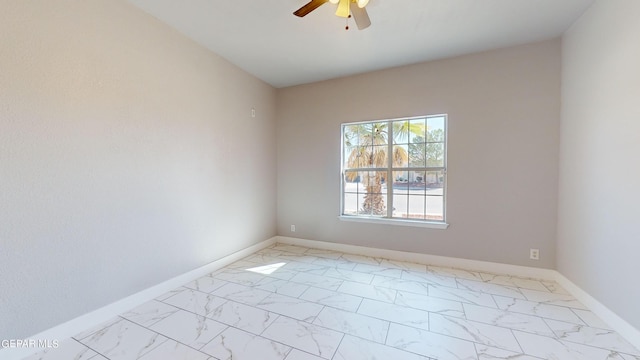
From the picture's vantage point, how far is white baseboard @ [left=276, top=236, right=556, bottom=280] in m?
2.78

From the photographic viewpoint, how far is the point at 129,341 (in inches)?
68.2

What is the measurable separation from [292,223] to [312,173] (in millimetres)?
943

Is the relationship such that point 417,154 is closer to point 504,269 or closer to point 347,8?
point 504,269

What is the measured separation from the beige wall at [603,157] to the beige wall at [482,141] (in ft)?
0.51

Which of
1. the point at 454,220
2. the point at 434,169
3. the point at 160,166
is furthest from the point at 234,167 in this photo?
the point at 454,220

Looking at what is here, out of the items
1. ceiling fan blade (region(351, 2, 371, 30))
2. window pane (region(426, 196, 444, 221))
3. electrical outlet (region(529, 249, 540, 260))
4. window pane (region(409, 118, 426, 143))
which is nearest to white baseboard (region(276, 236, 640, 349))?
electrical outlet (region(529, 249, 540, 260))

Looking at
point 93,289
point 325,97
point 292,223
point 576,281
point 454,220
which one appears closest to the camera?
point 93,289

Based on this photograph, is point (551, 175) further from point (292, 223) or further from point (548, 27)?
point (292, 223)

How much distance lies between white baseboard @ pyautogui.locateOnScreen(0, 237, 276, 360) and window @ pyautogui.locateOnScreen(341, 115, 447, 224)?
2163 mm

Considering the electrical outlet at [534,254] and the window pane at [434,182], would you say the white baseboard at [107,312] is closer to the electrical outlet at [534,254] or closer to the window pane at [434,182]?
the window pane at [434,182]

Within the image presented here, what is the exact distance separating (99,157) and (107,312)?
129 cm

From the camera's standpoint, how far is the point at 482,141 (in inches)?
116

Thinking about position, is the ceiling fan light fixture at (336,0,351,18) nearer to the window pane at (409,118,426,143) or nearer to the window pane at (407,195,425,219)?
the window pane at (409,118,426,143)

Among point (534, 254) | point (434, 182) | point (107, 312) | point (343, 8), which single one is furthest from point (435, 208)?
point (107, 312)
